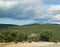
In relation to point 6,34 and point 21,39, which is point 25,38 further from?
point 6,34

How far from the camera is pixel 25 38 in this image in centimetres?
8431

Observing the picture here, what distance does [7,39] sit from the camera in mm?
83625

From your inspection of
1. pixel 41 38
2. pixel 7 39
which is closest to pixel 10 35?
pixel 7 39

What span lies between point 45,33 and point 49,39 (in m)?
3.30

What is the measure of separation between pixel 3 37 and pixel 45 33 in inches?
618

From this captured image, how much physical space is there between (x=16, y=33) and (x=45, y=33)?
10.9 metres

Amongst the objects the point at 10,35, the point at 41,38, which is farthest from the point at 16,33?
the point at 41,38

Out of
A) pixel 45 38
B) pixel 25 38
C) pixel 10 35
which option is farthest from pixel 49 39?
pixel 10 35

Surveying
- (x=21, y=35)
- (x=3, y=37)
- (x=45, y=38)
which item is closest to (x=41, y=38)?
(x=45, y=38)

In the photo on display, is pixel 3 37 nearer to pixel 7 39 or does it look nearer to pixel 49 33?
pixel 7 39

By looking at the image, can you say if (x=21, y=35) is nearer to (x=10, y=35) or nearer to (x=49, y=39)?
(x=10, y=35)

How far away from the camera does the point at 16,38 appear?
8325 cm

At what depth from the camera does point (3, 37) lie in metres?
85.8

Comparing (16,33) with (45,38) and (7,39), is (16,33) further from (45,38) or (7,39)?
(45,38)
